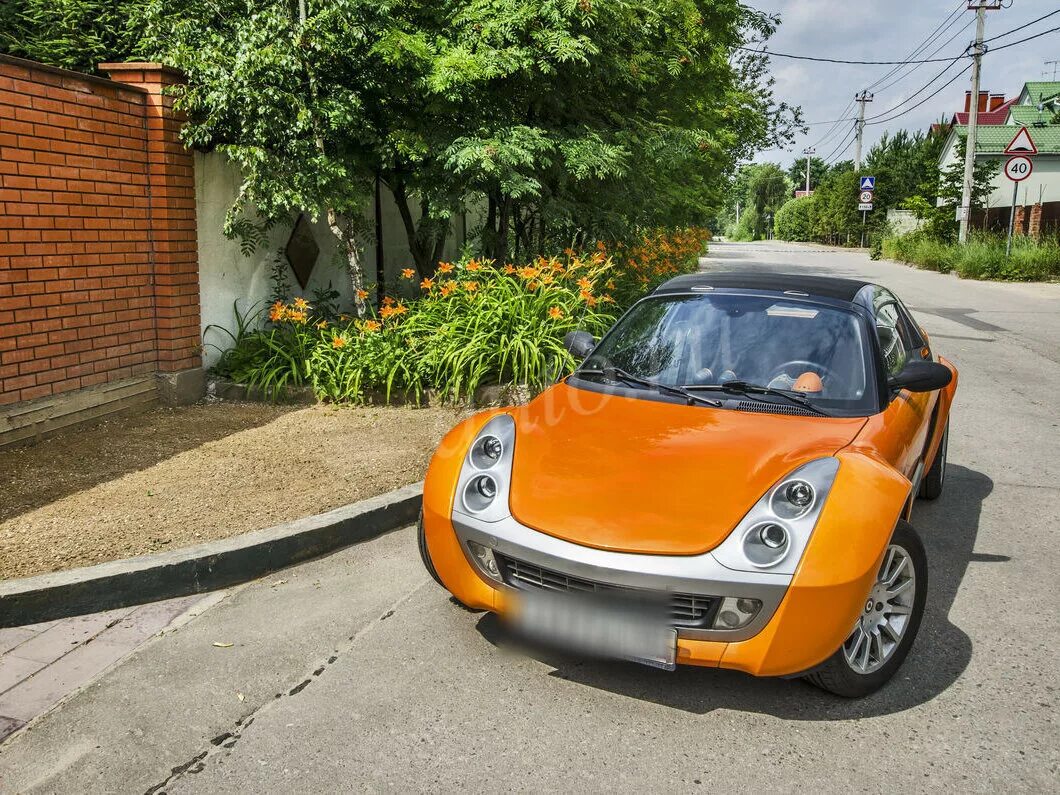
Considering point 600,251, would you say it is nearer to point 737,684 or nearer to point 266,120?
point 266,120

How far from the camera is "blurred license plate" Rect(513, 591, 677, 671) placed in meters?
2.81

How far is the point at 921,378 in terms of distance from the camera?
12.4 feet

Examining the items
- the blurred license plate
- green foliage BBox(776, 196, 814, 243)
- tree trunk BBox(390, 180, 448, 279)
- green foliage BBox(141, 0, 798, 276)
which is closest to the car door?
the blurred license plate

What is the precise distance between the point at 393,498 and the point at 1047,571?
3.43m

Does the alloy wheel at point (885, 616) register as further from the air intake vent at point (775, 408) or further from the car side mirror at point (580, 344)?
the car side mirror at point (580, 344)

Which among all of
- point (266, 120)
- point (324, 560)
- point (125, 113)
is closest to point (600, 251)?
point (266, 120)

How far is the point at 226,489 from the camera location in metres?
5.03

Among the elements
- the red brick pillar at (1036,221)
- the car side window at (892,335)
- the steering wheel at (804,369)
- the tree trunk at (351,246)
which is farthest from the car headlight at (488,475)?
the red brick pillar at (1036,221)

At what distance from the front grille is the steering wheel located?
1.38m

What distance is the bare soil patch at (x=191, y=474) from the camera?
4258mm

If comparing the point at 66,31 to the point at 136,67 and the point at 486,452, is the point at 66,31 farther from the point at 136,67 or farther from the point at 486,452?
the point at 486,452

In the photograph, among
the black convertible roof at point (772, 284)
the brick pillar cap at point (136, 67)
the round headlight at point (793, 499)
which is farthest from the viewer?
the brick pillar cap at point (136, 67)

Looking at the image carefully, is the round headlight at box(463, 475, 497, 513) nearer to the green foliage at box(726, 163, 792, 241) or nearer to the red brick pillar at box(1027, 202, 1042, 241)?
the red brick pillar at box(1027, 202, 1042, 241)

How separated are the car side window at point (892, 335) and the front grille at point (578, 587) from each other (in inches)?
71.4
